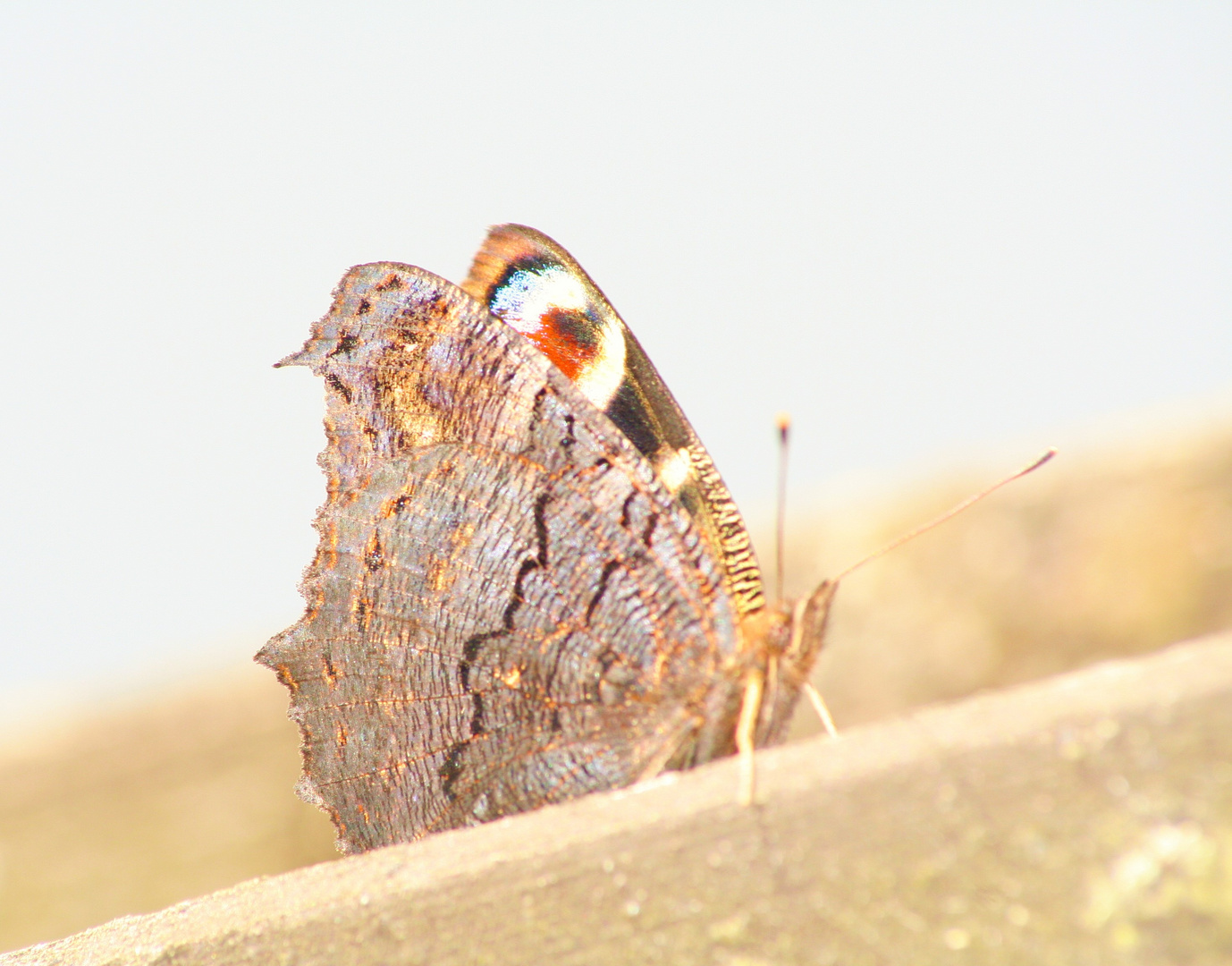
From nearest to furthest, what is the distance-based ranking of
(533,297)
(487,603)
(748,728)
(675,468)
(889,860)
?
(889,860) < (748,728) < (487,603) < (675,468) < (533,297)

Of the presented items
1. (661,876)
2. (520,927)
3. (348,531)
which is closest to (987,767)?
(661,876)

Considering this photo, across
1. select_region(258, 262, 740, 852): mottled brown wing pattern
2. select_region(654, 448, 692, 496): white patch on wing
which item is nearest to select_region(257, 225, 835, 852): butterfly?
select_region(258, 262, 740, 852): mottled brown wing pattern

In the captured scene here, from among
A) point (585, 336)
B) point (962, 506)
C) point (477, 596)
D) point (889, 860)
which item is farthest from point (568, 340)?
point (889, 860)

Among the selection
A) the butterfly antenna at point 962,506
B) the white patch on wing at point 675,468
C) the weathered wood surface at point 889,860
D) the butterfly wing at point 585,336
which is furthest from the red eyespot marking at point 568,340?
the weathered wood surface at point 889,860

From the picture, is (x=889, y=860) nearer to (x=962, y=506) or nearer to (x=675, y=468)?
(x=962, y=506)

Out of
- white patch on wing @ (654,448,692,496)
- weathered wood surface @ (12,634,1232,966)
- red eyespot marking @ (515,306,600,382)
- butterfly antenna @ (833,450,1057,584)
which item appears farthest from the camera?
red eyespot marking @ (515,306,600,382)

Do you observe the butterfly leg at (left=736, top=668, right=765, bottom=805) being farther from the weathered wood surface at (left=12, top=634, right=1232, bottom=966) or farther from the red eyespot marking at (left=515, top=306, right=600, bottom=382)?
the red eyespot marking at (left=515, top=306, right=600, bottom=382)
